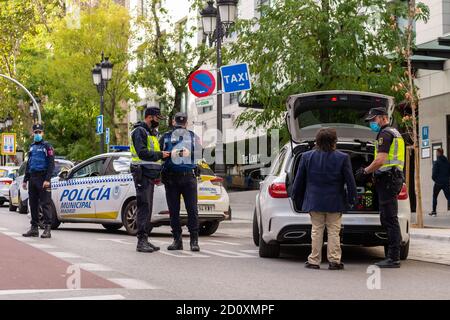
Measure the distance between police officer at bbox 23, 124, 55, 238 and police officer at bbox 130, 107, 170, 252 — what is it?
10.7 feet

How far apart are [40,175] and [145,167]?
3.50m

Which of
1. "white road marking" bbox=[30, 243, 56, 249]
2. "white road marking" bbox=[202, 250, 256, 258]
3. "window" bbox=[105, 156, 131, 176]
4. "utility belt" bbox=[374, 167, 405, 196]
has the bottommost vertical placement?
"white road marking" bbox=[202, 250, 256, 258]

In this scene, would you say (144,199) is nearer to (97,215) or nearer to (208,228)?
(97,215)

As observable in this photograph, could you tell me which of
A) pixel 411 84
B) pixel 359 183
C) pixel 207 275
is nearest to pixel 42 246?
pixel 207 275

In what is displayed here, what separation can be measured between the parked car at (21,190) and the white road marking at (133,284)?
16118 millimetres

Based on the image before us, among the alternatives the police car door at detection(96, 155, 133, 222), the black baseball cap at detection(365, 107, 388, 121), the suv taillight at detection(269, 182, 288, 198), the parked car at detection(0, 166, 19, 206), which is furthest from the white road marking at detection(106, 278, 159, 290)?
the parked car at detection(0, 166, 19, 206)

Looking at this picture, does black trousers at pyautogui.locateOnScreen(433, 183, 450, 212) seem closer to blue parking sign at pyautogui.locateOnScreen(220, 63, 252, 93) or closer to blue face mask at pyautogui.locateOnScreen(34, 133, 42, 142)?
blue parking sign at pyautogui.locateOnScreen(220, 63, 252, 93)

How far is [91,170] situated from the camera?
1809cm

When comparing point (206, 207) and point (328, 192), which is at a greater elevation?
point (328, 192)

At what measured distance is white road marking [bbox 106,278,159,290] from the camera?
890 cm

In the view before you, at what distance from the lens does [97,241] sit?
1542cm

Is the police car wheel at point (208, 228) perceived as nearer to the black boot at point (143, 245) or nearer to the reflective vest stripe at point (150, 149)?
the black boot at point (143, 245)
